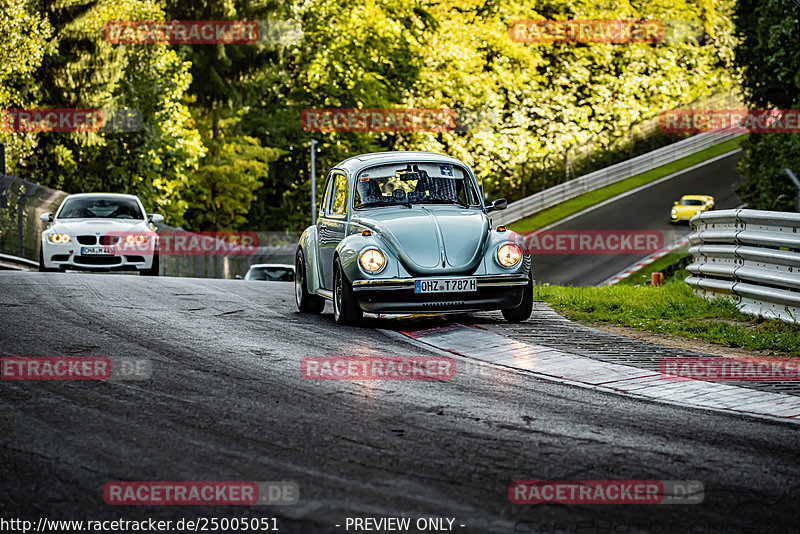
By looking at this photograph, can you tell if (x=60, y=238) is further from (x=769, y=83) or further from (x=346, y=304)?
(x=769, y=83)

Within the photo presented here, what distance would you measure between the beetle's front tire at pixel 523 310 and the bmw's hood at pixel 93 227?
10.5m

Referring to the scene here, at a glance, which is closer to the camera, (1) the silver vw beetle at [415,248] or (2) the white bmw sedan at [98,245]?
(1) the silver vw beetle at [415,248]

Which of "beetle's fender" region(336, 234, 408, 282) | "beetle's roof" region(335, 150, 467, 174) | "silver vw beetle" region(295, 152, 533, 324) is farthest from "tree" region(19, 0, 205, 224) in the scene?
"beetle's fender" region(336, 234, 408, 282)

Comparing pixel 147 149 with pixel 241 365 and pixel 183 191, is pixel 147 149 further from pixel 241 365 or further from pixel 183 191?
pixel 241 365

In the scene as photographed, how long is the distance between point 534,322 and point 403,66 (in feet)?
134

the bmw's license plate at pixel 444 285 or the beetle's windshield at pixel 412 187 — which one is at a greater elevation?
the beetle's windshield at pixel 412 187

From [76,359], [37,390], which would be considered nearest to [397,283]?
[76,359]

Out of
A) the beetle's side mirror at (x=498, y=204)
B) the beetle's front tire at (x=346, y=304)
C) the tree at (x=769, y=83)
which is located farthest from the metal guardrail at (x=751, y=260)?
the tree at (x=769, y=83)

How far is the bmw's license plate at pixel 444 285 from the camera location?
11.7 meters

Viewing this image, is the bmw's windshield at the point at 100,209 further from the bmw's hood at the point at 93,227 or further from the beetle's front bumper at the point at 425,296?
the beetle's front bumper at the point at 425,296

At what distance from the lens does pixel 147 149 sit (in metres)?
41.3

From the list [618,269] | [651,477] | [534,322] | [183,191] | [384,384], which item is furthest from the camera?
[183,191]

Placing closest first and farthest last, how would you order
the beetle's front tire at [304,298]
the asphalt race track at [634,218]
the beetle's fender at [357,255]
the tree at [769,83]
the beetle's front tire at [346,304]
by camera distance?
the beetle's fender at [357,255]
the beetle's front tire at [346,304]
the beetle's front tire at [304,298]
the tree at [769,83]
the asphalt race track at [634,218]

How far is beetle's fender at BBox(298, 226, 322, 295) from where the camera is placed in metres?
13.5
